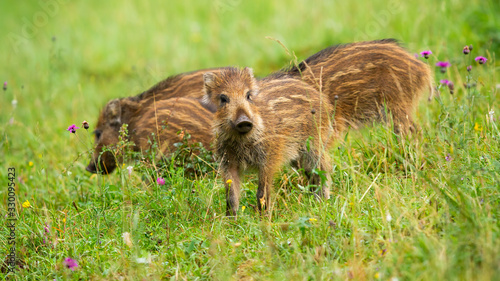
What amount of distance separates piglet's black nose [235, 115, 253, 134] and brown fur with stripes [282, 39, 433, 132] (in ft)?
3.64

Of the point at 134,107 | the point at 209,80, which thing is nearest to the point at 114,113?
the point at 134,107

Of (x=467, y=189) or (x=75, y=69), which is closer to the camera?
(x=467, y=189)

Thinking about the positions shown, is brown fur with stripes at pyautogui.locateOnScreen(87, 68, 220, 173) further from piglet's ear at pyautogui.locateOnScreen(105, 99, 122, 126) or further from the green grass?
the green grass

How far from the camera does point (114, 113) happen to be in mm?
6285

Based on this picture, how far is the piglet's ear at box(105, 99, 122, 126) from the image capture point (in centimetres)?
627

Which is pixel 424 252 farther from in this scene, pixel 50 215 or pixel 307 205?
pixel 50 215

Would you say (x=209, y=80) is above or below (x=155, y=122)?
above

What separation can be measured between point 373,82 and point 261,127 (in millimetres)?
1272

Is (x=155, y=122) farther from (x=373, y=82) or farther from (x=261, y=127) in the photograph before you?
(x=373, y=82)

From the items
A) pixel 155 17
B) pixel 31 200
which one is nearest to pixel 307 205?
pixel 31 200

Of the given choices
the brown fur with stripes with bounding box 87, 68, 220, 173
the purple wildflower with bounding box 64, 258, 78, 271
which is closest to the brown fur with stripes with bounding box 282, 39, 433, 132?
the brown fur with stripes with bounding box 87, 68, 220, 173

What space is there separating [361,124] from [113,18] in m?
8.00

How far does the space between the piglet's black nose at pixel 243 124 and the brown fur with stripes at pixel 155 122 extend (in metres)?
1.00

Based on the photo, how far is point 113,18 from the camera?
38.1 feet
